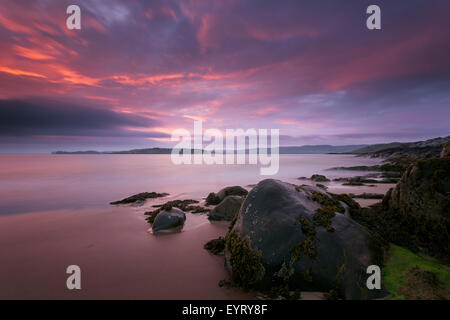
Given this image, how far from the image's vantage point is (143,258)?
598 centimetres

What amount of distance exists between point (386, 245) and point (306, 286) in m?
2.92

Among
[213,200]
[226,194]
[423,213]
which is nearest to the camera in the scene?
[423,213]

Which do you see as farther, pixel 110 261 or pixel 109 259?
pixel 109 259

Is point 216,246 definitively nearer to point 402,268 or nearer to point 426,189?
point 402,268

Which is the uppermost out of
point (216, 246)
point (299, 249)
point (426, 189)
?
point (426, 189)

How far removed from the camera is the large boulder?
4.24 m

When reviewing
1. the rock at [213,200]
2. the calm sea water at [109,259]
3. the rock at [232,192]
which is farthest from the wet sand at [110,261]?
the rock at [232,192]

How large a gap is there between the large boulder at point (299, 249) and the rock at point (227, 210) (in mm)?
4247

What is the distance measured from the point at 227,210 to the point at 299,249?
18.9 feet

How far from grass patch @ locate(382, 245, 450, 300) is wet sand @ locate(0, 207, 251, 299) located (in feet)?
10.2

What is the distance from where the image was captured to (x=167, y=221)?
8.59m

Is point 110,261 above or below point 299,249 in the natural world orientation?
below

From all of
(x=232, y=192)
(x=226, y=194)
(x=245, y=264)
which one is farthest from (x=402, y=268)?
(x=226, y=194)
